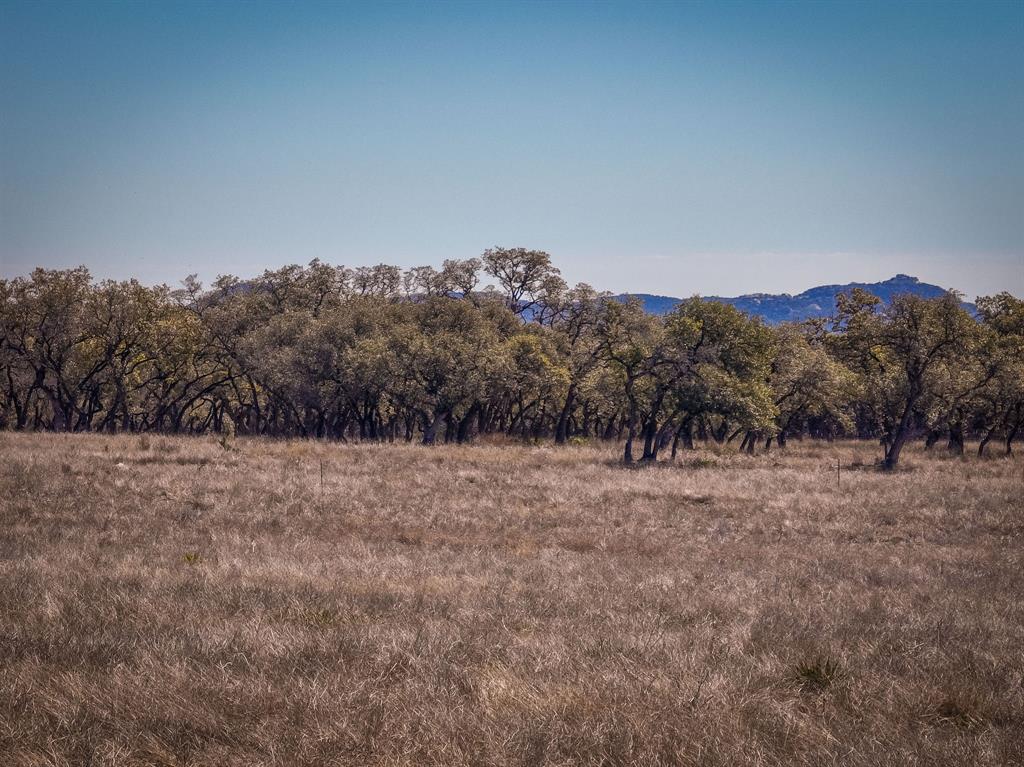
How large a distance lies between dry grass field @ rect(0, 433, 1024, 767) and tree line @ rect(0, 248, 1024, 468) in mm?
18310

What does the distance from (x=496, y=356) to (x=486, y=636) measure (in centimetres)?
3863

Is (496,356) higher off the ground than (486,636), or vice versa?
(496,356)

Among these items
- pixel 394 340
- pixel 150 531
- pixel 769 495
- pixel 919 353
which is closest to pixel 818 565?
pixel 769 495

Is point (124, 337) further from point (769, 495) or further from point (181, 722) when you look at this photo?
point (181, 722)

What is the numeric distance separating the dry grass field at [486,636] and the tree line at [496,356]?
1831 centimetres

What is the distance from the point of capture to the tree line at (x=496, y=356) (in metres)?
37.1

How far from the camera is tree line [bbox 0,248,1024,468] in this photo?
37125mm

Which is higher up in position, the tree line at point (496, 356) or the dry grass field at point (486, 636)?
the tree line at point (496, 356)

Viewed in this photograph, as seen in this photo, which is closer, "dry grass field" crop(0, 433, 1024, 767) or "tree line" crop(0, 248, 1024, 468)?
"dry grass field" crop(0, 433, 1024, 767)

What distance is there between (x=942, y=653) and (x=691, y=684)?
3318 mm

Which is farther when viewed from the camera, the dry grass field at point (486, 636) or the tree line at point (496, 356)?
the tree line at point (496, 356)

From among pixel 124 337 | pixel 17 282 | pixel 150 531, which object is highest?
pixel 17 282

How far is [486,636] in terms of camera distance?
778 centimetres

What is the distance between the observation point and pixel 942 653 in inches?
296
